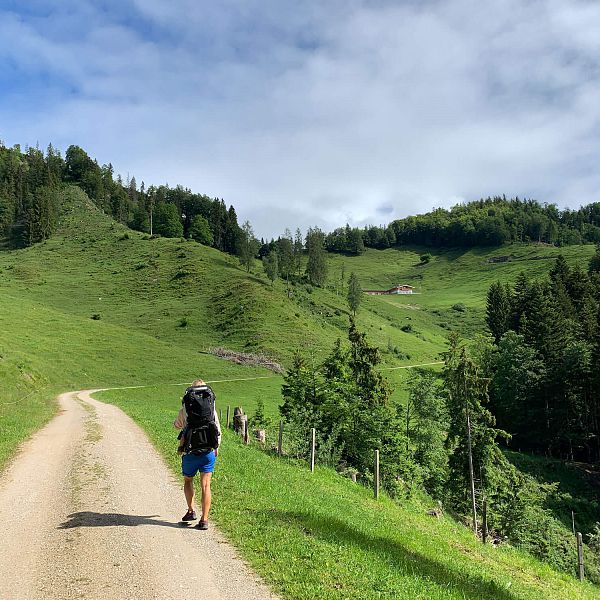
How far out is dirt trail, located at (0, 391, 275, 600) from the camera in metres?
7.23

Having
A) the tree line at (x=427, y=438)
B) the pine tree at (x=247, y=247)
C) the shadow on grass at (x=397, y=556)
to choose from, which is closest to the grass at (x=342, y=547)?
the shadow on grass at (x=397, y=556)

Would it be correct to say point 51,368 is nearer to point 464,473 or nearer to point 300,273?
point 464,473

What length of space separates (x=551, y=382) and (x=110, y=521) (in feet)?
219

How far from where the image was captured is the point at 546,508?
45562 mm

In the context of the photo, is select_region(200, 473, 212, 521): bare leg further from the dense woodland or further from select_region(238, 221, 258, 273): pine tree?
the dense woodland

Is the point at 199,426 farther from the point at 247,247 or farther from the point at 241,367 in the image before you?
the point at 247,247

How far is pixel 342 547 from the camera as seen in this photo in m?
9.31

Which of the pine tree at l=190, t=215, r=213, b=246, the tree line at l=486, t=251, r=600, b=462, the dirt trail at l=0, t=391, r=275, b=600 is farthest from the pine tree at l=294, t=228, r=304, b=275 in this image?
the dirt trail at l=0, t=391, r=275, b=600

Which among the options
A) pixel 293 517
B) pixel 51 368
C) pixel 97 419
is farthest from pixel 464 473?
pixel 51 368

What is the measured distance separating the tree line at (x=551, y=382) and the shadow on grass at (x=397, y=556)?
5862cm

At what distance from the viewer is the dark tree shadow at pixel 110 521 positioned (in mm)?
9922

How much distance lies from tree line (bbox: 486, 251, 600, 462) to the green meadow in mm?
16415

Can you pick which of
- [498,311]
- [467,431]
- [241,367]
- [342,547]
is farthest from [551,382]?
[342,547]

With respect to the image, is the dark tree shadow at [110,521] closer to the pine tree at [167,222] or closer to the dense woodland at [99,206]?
the dense woodland at [99,206]
